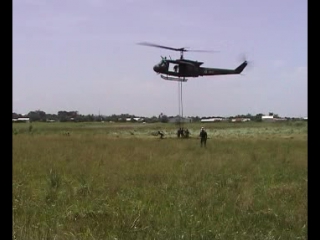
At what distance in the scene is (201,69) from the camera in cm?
4062

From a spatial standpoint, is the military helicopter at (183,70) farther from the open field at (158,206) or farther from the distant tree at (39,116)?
the distant tree at (39,116)

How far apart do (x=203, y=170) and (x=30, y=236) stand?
832 centimetres

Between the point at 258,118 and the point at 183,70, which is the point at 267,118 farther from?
the point at 183,70

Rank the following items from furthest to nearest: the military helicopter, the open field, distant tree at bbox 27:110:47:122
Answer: distant tree at bbox 27:110:47:122
the military helicopter
the open field

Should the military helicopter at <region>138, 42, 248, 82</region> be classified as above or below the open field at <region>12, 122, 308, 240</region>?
above

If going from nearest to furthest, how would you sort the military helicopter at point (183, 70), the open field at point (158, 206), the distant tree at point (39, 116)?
the open field at point (158, 206), the military helicopter at point (183, 70), the distant tree at point (39, 116)

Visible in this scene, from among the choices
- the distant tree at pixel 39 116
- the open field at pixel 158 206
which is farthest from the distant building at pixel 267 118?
the open field at pixel 158 206

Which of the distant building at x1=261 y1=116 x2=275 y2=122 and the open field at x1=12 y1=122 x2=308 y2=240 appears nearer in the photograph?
the open field at x1=12 y1=122 x2=308 y2=240

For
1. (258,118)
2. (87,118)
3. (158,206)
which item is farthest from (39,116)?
(158,206)

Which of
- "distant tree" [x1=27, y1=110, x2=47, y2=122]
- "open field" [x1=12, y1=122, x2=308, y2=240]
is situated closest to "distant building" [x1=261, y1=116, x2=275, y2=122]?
"distant tree" [x1=27, y1=110, x2=47, y2=122]

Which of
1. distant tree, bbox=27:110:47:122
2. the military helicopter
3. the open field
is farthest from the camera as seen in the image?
distant tree, bbox=27:110:47:122

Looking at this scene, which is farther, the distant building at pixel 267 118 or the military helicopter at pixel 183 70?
the distant building at pixel 267 118

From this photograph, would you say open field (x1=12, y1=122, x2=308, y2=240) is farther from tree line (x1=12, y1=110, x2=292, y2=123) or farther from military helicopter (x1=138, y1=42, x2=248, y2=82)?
tree line (x1=12, y1=110, x2=292, y2=123)
